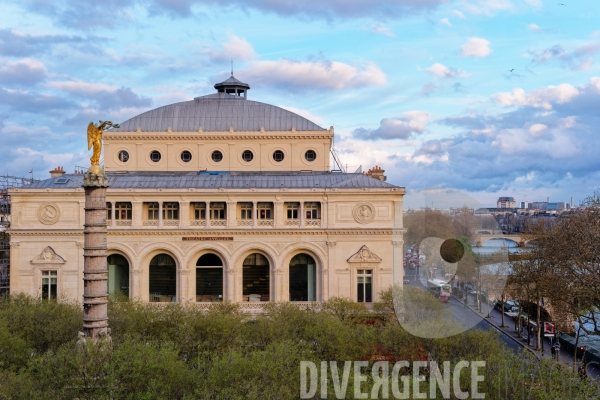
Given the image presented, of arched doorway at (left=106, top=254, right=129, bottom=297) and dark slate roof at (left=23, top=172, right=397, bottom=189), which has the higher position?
dark slate roof at (left=23, top=172, right=397, bottom=189)

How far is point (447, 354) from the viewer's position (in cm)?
4631

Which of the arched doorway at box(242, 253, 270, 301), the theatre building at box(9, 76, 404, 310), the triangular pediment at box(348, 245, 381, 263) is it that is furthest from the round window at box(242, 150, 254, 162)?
the triangular pediment at box(348, 245, 381, 263)

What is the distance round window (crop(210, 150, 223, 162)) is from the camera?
79.4 metres

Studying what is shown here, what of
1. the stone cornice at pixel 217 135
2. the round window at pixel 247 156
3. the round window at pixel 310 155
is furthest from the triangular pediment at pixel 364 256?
the round window at pixel 247 156

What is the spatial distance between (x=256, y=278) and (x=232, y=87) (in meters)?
28.6

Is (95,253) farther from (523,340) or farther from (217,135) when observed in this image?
(523,340)

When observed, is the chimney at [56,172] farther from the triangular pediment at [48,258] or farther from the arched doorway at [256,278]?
the arched doorway at [256,278]

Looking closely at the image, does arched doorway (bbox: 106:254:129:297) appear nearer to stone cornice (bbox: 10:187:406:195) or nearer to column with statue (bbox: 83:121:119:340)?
stone cornice (bbox: 10:187:406:195)

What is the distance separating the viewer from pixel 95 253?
40.7m

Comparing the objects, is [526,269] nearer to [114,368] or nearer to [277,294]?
[277,294]

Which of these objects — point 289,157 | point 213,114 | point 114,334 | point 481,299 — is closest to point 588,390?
point 481,299

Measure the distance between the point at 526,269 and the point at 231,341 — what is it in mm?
33785

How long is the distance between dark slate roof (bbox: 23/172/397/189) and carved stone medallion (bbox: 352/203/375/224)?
203 cm

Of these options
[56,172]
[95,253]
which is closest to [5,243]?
[56,172]
